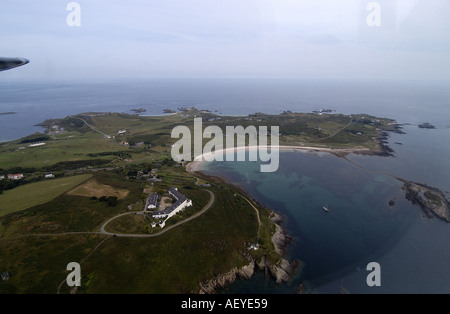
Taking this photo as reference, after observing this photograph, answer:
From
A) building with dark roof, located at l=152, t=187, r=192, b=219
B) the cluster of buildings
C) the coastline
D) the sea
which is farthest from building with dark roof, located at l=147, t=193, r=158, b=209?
the sea

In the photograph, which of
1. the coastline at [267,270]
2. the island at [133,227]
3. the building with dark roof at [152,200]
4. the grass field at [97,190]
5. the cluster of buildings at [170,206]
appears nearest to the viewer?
the island at [133,227]

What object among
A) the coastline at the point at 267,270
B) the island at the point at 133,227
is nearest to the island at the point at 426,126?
the island at the point at 133,227

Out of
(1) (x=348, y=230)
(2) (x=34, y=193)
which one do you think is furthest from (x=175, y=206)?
(1) (x=348, y=230)

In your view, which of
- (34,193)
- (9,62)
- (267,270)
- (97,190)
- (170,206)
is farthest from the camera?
(97,190)

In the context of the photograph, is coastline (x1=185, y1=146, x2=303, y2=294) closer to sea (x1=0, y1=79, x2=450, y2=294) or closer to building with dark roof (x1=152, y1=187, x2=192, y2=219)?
sea (x1=0, y1=79, x2=450, y2=294)

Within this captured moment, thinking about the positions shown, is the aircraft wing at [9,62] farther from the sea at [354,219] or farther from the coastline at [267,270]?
the sea at [354,219]

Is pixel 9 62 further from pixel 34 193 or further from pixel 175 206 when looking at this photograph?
pixel 34 193
